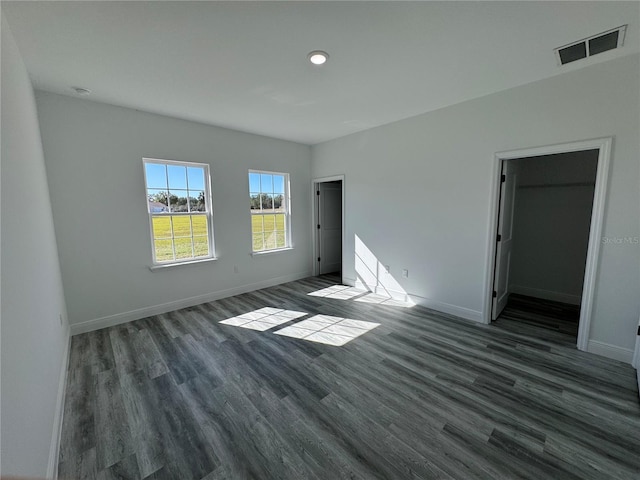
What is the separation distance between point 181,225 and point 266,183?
1.69 m

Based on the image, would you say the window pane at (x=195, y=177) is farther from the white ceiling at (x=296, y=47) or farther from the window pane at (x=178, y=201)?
the white ceiling at (x=296, y=47)

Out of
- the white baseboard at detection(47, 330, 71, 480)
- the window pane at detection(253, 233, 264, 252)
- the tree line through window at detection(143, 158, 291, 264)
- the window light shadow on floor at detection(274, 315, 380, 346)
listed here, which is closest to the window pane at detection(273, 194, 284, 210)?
the tree line through window at detection(143, 158, 291, 264)

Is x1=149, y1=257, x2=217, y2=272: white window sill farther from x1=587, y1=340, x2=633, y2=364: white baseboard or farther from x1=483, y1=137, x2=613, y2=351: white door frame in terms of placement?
x1=587, y1=340, x2=633, y2=364: white baseboard

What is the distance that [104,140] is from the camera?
315 cm

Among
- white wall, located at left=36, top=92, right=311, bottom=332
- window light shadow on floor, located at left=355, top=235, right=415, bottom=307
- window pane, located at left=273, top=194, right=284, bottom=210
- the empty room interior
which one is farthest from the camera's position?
window pane, located at left=273, top=194, right=284, bottom=210

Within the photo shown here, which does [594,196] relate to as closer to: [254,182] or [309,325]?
[309,325]

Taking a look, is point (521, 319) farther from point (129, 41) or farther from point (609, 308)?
point (129, 41)

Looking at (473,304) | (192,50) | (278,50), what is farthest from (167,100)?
(473,304)

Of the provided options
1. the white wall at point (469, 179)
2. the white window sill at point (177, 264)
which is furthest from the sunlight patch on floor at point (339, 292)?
the white window sill at point (177, 264)

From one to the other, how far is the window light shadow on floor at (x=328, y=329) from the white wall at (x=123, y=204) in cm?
175

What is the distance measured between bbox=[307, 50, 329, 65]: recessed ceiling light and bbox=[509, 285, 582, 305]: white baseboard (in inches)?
182

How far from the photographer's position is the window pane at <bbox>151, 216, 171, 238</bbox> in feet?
12.0

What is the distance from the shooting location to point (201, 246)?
163 inches

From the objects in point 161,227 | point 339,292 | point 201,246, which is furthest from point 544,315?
point 161,227
